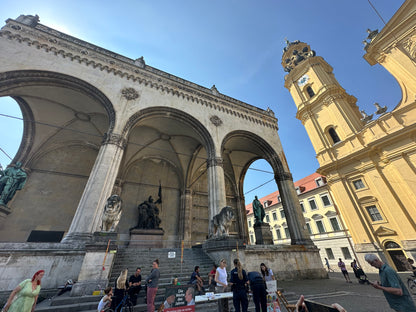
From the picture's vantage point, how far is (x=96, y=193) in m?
7.13

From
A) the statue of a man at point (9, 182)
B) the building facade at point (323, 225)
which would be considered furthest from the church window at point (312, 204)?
the statue of a man at point (9, 182)

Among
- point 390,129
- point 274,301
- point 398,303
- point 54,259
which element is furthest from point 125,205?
point 390,129

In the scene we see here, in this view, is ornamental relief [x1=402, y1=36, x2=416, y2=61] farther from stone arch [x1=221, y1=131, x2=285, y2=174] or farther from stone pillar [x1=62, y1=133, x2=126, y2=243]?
stone pillar [x1=62, y1=133, x2=126, y2=243]

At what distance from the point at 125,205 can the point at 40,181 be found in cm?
583

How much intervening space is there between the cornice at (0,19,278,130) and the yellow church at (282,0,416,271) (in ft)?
26.5

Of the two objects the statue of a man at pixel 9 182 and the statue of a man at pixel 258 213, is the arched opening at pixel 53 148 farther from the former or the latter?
the statue of a man at pixel 258 213

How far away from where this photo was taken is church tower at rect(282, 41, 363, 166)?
712 inches

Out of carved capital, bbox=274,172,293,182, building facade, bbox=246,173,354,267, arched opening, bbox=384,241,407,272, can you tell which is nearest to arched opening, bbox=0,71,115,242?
carved capital, bbox=274,172,293,182

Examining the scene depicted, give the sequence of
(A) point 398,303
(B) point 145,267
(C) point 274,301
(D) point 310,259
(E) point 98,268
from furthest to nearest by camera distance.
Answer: (D) point 310,259, (B) point 145,267, (E) point 98,268, (C) point 274,301, (A) point 398,303

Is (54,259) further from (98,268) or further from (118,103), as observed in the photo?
(118,103)

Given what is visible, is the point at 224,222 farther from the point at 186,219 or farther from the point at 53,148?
the point at 53,148

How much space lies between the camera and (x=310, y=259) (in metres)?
9.34

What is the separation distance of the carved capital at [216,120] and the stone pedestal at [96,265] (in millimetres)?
9121

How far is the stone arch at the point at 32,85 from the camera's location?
26.1ft
